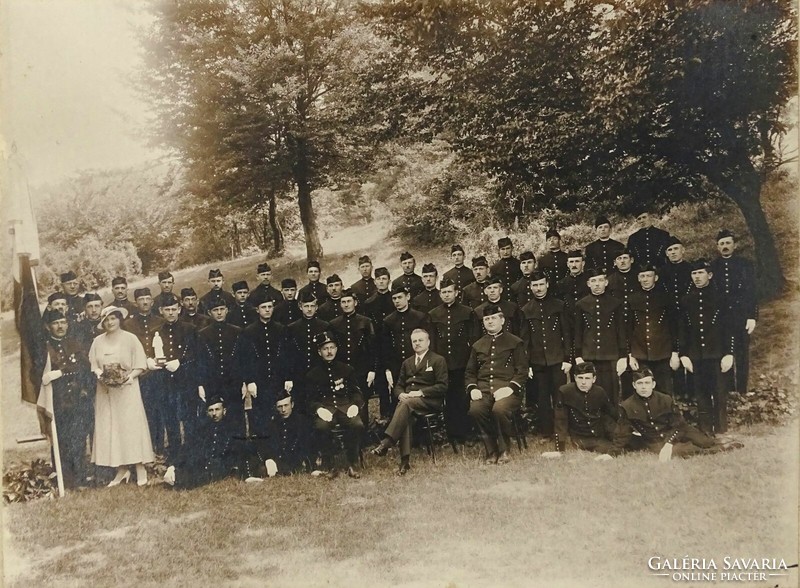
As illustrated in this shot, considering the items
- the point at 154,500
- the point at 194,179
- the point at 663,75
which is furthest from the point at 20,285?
the point at 663,75

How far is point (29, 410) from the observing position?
659 centimetres

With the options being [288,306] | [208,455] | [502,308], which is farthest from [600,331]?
[208,455]

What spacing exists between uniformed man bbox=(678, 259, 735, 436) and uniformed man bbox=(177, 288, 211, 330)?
4.10m

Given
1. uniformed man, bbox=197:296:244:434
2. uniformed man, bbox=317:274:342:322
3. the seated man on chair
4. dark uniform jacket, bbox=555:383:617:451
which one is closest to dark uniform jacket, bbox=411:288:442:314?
the seated man on chair

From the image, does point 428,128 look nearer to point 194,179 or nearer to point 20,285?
point 194,179

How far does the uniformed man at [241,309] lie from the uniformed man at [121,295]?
2.81 ft

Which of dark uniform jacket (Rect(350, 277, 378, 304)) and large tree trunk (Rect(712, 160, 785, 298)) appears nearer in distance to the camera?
large tree trunk (Rect(712, 160, 785, 298))

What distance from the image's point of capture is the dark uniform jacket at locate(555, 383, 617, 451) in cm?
652

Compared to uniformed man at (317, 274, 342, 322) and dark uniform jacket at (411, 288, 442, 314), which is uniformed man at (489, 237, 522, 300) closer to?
dark uniform jacket at (411, 288, 442, 314)

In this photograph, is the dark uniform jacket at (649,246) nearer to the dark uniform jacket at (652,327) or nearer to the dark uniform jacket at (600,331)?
the dark uniform jacket at (652,327)

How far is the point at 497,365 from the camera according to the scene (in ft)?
21.4

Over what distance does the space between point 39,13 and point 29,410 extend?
3414mm

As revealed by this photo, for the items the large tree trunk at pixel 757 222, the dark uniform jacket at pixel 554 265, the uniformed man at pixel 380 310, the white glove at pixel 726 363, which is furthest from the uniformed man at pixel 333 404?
the large tree trunk at pixel 757 222

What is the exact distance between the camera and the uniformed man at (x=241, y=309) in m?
6.69
